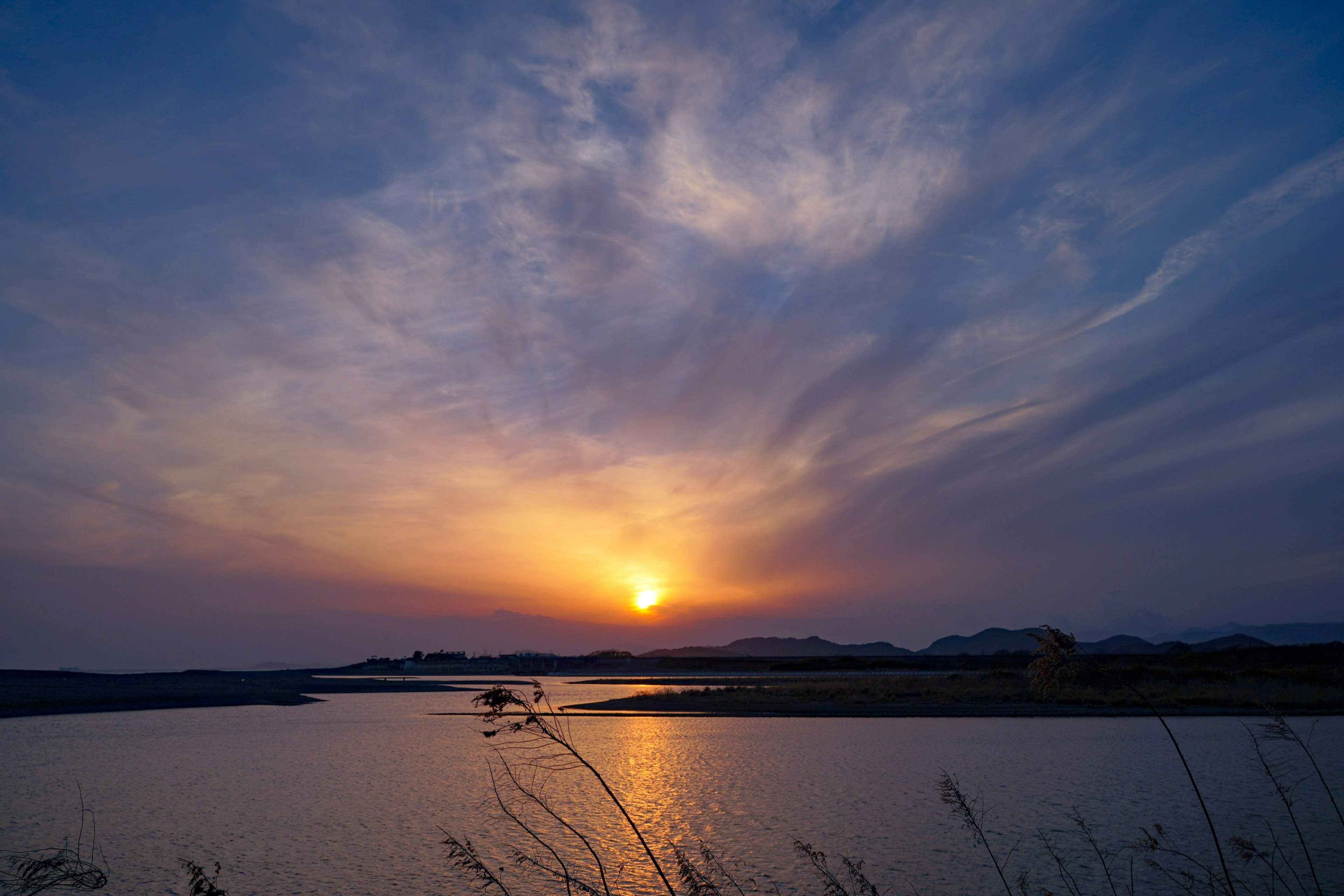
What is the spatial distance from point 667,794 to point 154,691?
81657 mm

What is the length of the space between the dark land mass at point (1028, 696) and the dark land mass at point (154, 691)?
110 feet

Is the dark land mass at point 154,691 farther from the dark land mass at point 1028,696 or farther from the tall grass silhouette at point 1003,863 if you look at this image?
the tall grass silhouette at point 1003,863

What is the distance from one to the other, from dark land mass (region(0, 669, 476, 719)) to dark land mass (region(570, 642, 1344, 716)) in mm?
33603

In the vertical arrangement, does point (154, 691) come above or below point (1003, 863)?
above

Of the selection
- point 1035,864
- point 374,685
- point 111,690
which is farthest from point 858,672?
point 1035,864

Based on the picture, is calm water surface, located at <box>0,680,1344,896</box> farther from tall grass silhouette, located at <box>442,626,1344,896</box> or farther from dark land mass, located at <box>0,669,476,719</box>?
dark land mass, located at <box>0,669,476,719</box>

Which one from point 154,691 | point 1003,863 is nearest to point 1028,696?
point 1003,863

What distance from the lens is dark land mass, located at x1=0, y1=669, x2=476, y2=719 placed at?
202 ft

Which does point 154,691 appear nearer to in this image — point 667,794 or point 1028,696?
point 667,794

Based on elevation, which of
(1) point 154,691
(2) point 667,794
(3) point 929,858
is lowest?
(3) point 929,858

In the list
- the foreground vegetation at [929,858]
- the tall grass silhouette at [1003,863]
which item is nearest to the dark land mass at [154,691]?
the foreground vegetation at [929,858]

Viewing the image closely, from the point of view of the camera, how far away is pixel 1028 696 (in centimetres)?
6244

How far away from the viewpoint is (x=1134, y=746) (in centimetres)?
3478

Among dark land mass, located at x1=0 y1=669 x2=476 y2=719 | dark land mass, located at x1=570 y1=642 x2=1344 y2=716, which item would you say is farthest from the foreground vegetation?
dark land mass, located at x1=0 y1=669 x2=476 y2=719
